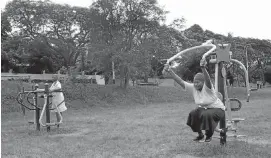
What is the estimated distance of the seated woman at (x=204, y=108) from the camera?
704cm

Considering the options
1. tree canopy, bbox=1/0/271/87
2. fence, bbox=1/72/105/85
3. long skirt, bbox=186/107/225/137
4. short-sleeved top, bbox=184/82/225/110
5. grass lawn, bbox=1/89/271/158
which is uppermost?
tree canopy, bbox=1/0/271/87

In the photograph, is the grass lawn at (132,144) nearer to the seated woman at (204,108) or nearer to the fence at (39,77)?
the seated woman at (204,108)

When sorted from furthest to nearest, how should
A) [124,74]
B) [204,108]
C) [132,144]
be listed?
[124,74], [132,144], [204,108]

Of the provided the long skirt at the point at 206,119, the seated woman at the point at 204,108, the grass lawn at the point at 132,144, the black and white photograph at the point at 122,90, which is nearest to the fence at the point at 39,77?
the black and white photograph at the point at 122,90

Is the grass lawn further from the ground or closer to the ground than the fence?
closer to the ground

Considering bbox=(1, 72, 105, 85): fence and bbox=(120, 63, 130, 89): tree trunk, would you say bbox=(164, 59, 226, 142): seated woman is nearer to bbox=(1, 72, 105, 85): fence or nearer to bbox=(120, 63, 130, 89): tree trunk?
bbox=(1, 72, 105, 85): fence

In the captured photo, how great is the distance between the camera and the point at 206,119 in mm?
7012

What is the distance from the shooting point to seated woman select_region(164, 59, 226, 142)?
7043 millimetres

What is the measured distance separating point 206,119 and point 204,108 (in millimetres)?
313

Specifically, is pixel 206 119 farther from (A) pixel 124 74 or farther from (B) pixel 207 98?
(A) pixel 124 74

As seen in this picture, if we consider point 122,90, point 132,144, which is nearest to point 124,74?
point 122,90

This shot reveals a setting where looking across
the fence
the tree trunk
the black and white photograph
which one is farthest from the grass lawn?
the tree trunk

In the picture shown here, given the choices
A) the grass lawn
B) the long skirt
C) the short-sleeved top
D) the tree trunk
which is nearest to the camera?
the long skirt

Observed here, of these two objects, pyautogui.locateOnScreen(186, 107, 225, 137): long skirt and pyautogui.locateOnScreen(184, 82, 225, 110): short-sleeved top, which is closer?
pyautogui.locateOnScreen(186, 107, 225, 137): long skirt
